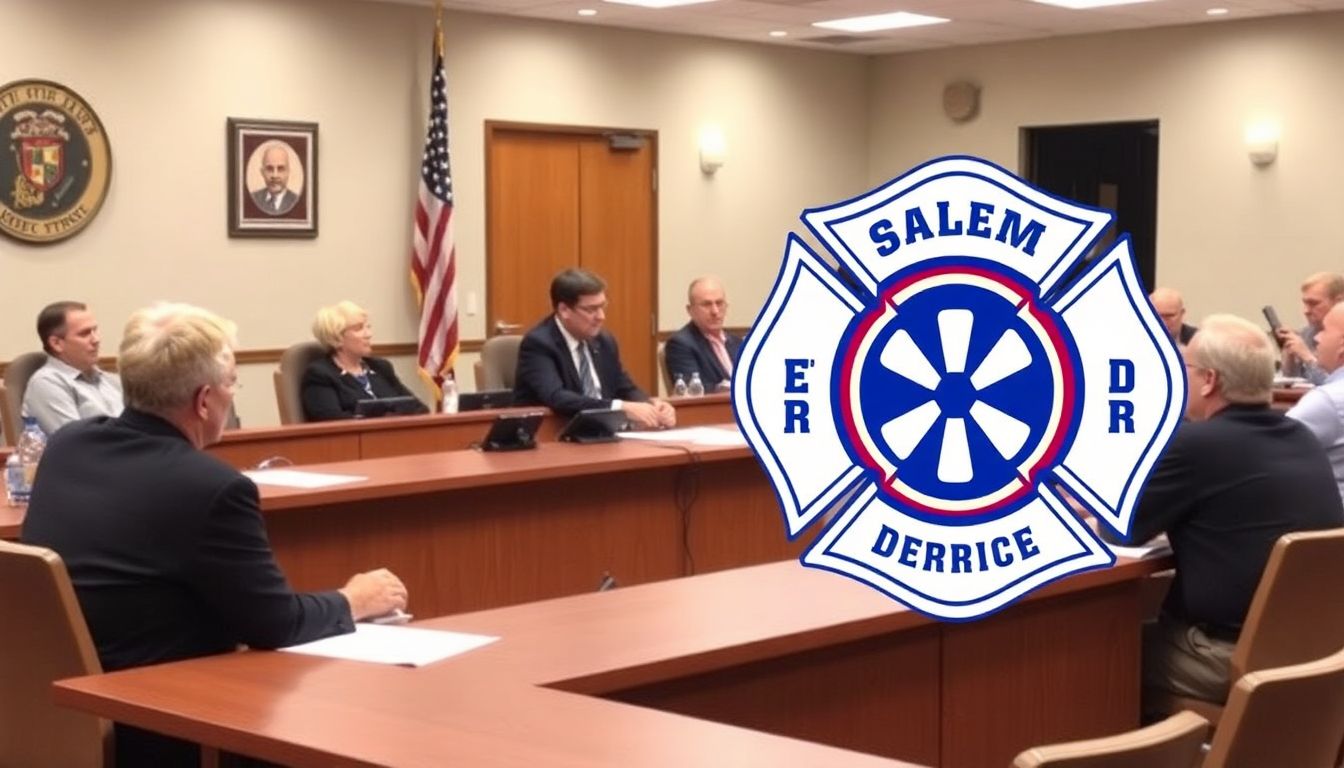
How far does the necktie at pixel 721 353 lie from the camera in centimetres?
831

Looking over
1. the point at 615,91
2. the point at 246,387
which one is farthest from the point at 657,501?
the point at 615,91

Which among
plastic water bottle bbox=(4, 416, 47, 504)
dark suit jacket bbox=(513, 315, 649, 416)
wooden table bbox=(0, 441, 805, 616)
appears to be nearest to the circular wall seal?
dark suit jacket bbox=(513, 315, 649, 416)

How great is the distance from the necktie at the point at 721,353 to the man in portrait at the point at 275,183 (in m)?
2.59

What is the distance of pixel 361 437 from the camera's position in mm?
6492

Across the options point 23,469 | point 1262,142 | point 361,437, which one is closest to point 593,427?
point 361,437

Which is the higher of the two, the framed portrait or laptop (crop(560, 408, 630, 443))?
the framed portrait

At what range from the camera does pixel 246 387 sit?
9398 mm

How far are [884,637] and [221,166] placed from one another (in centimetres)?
658

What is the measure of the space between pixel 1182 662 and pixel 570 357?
3.29m

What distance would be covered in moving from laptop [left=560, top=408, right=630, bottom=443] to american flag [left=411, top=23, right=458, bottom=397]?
3834 mm

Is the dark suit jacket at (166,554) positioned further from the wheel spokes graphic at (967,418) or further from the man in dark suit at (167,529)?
the wheel spokes graphic at (967,418)

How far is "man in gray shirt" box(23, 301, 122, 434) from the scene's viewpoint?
639 cm

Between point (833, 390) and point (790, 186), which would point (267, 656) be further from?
point (790, 186)

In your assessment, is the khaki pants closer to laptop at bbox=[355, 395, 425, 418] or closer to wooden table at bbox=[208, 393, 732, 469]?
wooden table at bbox=[208, 393, 732, 469]
